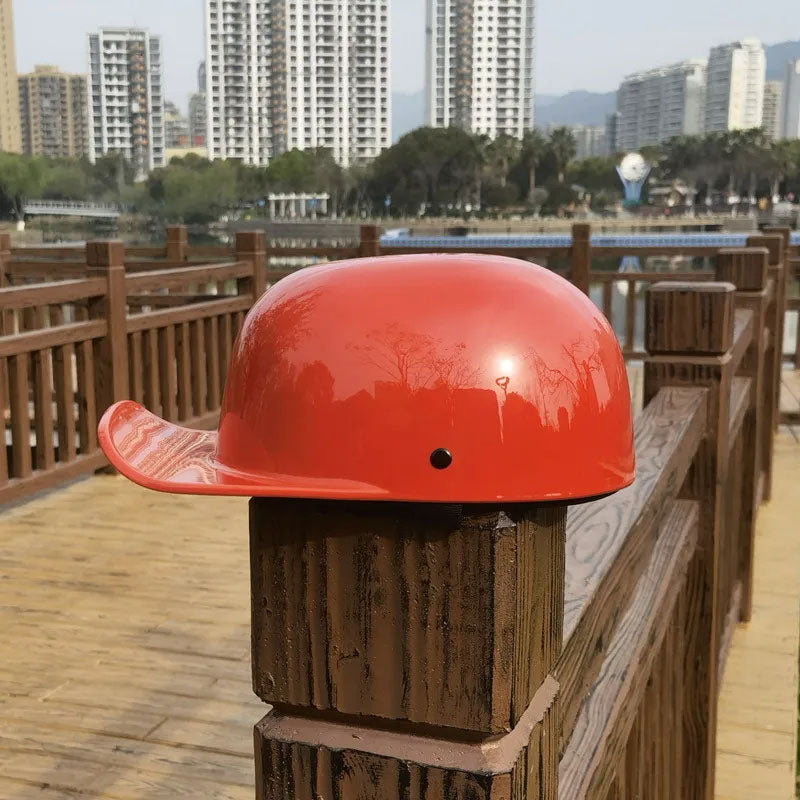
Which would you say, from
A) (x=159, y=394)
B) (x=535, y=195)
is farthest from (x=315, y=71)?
(x=159, y=394)

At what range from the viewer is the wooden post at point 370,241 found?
7.84 meters

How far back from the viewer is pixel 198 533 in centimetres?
448

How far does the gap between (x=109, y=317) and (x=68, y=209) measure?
89.5m

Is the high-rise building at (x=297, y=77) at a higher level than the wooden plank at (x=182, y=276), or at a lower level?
higher

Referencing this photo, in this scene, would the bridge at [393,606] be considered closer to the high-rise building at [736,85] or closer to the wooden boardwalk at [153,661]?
the wooden boardwalk at [153,661]

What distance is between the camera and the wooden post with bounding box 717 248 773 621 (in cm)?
338

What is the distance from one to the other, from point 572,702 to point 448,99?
151864mm

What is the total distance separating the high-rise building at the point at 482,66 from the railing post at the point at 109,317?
460 ft

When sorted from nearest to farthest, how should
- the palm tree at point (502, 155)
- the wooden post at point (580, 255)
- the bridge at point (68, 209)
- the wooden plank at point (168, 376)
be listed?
the wooden plank at point (168, 376) < the wooden post at point (580, 255) < the palm tree at point (502, 155) < the bridge at point (68, 209)

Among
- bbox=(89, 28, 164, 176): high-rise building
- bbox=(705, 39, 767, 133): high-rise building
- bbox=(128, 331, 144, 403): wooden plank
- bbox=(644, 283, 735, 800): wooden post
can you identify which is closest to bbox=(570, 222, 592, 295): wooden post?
bbox=(128, 331, 144, 403): wooden plank

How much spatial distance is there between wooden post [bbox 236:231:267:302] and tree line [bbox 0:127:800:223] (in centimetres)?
7616

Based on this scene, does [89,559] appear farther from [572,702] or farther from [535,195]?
[535,195]

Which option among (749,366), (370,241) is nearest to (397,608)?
(749,366)

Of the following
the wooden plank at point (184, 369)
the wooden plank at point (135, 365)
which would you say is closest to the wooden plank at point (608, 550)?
the wooden plank at point (135, 365)
